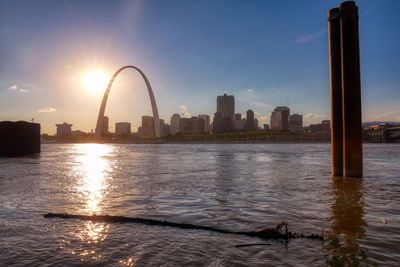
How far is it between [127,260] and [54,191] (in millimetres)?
5044

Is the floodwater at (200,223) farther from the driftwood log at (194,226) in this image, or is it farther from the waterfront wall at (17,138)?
the waterfront wall at (17,138)

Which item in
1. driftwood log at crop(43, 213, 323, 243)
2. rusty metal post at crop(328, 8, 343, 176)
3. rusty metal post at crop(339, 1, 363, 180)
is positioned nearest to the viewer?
driftwood log at crop(43, 213, 323, 243)

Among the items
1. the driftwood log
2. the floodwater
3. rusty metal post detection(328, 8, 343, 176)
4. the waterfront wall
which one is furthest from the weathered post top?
the waterfront wall

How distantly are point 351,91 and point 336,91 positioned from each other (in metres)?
0.93

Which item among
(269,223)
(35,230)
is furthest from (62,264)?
(269,223)

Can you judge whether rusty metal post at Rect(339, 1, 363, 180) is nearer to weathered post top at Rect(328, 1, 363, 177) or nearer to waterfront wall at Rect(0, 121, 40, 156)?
weathered post top at Rect(328, 1, 363, 177)

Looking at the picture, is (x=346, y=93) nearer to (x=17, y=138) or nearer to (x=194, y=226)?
(x=194, y=226)

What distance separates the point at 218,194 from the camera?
6.41 m

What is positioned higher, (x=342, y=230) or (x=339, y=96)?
(x=339, y=96)

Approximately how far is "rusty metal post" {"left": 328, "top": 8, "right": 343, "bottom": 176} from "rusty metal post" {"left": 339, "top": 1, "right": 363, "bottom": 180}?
1.76 feet

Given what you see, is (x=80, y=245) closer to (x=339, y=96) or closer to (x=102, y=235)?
(x=102, y=235)

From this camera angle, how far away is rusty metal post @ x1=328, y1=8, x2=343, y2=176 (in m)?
9.49

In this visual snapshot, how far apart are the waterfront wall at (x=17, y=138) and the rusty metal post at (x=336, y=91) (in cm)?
2319

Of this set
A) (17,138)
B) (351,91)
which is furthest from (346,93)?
(17,138)
